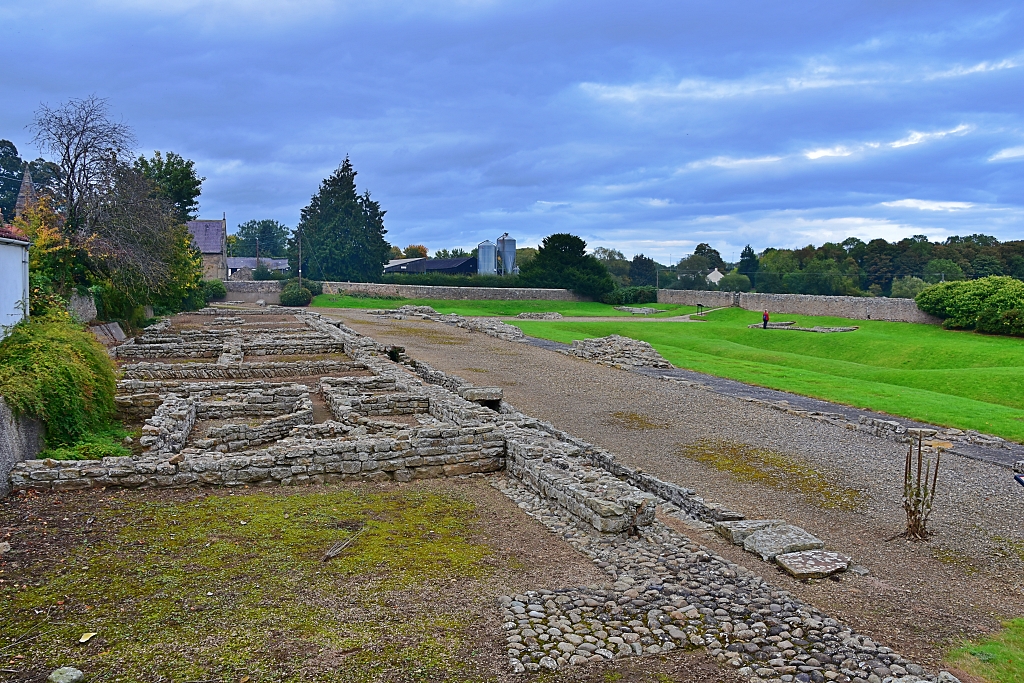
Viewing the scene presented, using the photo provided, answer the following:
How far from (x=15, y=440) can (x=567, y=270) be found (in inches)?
2331

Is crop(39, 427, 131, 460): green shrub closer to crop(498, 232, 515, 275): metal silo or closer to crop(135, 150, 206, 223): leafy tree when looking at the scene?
crop(135, 150, 206, 223): leafy tree

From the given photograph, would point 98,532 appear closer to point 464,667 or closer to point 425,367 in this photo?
point 464,667

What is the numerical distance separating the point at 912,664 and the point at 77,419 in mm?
12151

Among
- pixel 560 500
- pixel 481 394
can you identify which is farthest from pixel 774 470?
pixel 481 394

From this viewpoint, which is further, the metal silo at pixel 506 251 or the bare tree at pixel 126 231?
the metal silo at pixel 506 251

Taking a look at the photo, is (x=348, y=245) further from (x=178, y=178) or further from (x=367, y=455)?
(x=367, y=455)

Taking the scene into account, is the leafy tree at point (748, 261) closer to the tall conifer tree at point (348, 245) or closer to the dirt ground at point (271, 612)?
the tall conifer tree at point (348, 245)

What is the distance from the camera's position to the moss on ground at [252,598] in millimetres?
5613

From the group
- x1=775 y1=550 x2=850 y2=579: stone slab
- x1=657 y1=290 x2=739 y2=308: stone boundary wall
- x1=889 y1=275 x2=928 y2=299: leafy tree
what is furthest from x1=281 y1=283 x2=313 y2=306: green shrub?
x1=775 y1=550 x2=850 y2=579: stone slab

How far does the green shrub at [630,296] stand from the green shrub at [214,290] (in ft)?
109

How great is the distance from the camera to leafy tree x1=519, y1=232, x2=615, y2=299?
220ft

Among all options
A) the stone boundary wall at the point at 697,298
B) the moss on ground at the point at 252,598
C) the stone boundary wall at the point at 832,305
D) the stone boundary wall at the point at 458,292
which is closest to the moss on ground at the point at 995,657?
the moss on ground at the point at 252,598

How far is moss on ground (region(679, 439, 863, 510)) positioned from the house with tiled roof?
218 feet

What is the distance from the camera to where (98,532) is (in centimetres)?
→ 826
